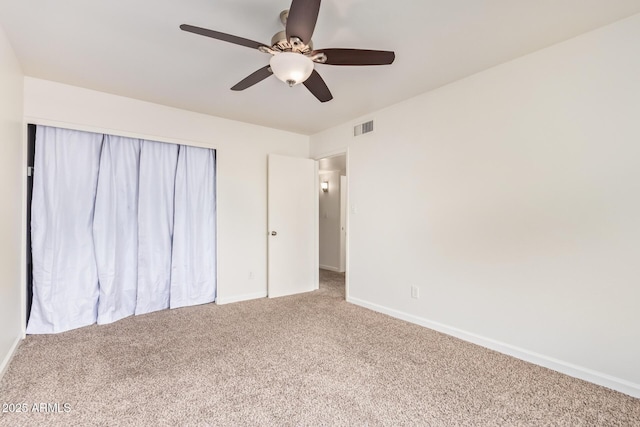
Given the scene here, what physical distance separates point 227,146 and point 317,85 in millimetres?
2098

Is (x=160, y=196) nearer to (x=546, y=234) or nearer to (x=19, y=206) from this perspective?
(x=19, y=206)

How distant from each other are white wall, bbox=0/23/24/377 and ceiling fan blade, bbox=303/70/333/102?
2.07m

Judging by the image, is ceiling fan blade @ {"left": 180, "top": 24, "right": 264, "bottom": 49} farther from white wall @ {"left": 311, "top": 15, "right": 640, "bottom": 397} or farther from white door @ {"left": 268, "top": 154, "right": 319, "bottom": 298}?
white door @ {"left": 268, "top": 154, "right": 319, "bottom": 298}

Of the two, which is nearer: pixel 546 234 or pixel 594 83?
pixel 594 83

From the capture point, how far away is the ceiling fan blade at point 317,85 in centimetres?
204

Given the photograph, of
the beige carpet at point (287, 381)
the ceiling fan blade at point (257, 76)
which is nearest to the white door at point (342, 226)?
the beige carpet at point (287, 381)

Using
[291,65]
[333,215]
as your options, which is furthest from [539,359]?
[333,215]

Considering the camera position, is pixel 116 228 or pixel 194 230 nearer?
pixel 116 228

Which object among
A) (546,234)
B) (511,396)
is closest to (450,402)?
(511,396)

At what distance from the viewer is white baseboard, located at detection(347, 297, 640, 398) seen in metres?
1.90

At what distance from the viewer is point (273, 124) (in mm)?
4043

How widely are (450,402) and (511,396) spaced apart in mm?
414

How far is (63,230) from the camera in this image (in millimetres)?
2898

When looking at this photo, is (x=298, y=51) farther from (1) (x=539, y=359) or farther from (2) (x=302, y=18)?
(1) (x=539, y=359)
